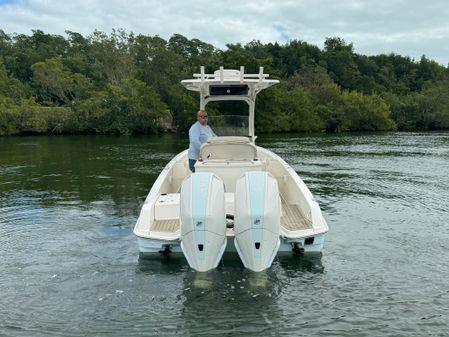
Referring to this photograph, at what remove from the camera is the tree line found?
48.2m

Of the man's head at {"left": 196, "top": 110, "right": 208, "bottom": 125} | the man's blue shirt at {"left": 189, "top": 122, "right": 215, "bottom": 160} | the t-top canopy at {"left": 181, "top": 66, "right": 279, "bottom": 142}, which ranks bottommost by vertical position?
the man's blue shirt at {"left": 189, "top": 122, "right": 215, "bottom": 160}

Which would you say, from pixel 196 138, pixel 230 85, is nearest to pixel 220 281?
pixel 196 138

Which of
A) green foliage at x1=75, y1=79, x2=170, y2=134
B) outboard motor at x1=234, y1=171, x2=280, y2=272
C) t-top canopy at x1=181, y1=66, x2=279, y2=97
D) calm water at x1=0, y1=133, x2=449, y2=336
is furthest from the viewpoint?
green foliage at x1=75, y1=79, x2=170, y2=134

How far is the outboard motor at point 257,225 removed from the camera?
5.66 meters

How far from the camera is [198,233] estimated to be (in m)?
5.64

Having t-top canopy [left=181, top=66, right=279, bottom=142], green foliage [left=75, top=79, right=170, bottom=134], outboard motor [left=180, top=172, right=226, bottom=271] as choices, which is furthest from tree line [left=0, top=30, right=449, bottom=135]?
outboard motor [left=180, top=172, right=226, bottom=271]

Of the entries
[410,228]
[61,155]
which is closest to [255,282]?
[410,228]

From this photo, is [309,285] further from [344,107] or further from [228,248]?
[344,107]

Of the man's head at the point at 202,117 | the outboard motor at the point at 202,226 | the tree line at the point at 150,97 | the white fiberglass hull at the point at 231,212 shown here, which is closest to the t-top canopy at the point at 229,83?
the man's head at the point at 202,117

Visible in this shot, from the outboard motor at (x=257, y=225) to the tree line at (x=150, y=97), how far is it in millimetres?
42542

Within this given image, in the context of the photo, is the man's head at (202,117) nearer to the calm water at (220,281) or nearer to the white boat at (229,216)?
the white boat at (229,216)

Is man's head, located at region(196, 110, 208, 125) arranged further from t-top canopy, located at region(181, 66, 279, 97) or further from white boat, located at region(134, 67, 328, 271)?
t-top canopy, located at region(181, 66, 279, 97)

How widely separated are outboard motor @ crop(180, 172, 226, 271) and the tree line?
42.5 m

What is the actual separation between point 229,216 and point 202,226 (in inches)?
37.2
